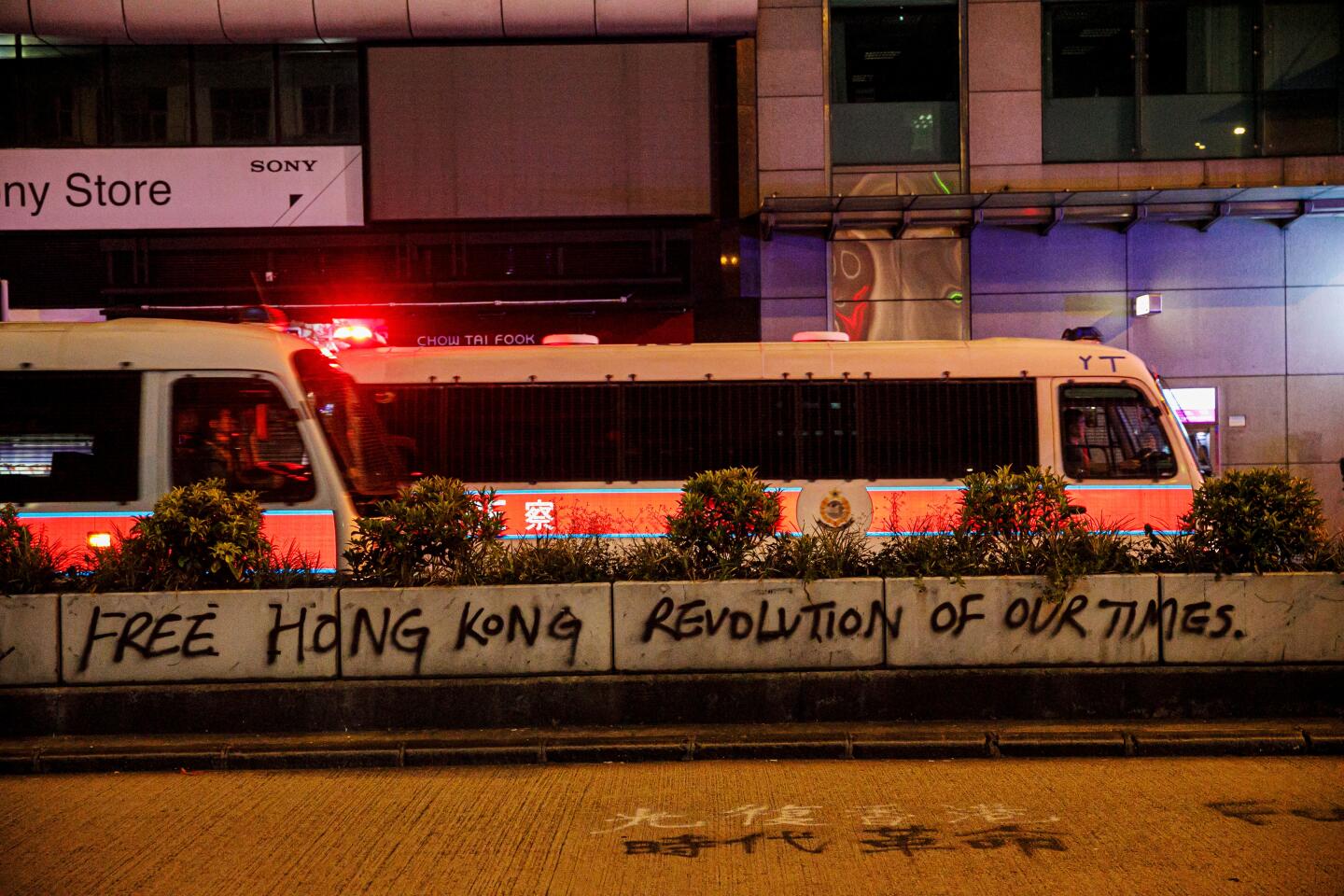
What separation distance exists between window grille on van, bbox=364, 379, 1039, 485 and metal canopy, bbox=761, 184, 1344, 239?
6.05 meters

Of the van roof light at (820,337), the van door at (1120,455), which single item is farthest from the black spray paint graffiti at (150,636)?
the van door at (1120,455)

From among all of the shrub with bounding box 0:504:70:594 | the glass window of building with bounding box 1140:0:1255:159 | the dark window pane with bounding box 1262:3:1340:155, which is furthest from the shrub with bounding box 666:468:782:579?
the dark window pane with bounding box 1262:3:1340:155

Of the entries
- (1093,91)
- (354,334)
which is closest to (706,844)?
(354,334)

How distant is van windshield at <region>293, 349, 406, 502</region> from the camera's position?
32.6 feet

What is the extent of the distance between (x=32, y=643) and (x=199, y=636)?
1137 millimetres

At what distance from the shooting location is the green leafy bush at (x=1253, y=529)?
7.37m

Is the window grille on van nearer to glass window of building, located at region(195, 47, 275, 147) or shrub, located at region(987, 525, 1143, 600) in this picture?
shrub, located at region(987, 525, 1143, 600)

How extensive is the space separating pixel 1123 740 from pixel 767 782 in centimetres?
245

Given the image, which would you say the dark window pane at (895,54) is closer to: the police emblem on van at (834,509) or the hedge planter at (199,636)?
the police emblem on van at (834,509)

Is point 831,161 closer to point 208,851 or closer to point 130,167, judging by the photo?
point 130,167

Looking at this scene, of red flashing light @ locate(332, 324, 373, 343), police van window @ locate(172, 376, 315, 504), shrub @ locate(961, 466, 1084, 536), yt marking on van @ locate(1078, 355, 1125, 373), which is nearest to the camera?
shrub @ locate(961, 466, 1084, 536)

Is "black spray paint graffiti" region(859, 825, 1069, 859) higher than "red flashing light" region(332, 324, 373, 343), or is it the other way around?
"red flashing light" region(332, 324, 373, 343)

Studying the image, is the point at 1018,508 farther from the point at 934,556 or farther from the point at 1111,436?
the point at 1111,436

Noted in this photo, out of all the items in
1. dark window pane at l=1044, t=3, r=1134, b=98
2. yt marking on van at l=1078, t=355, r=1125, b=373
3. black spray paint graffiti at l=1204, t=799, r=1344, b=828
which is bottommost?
black spray paint graffiti at l=1204, t=799, r=1344, b=828
